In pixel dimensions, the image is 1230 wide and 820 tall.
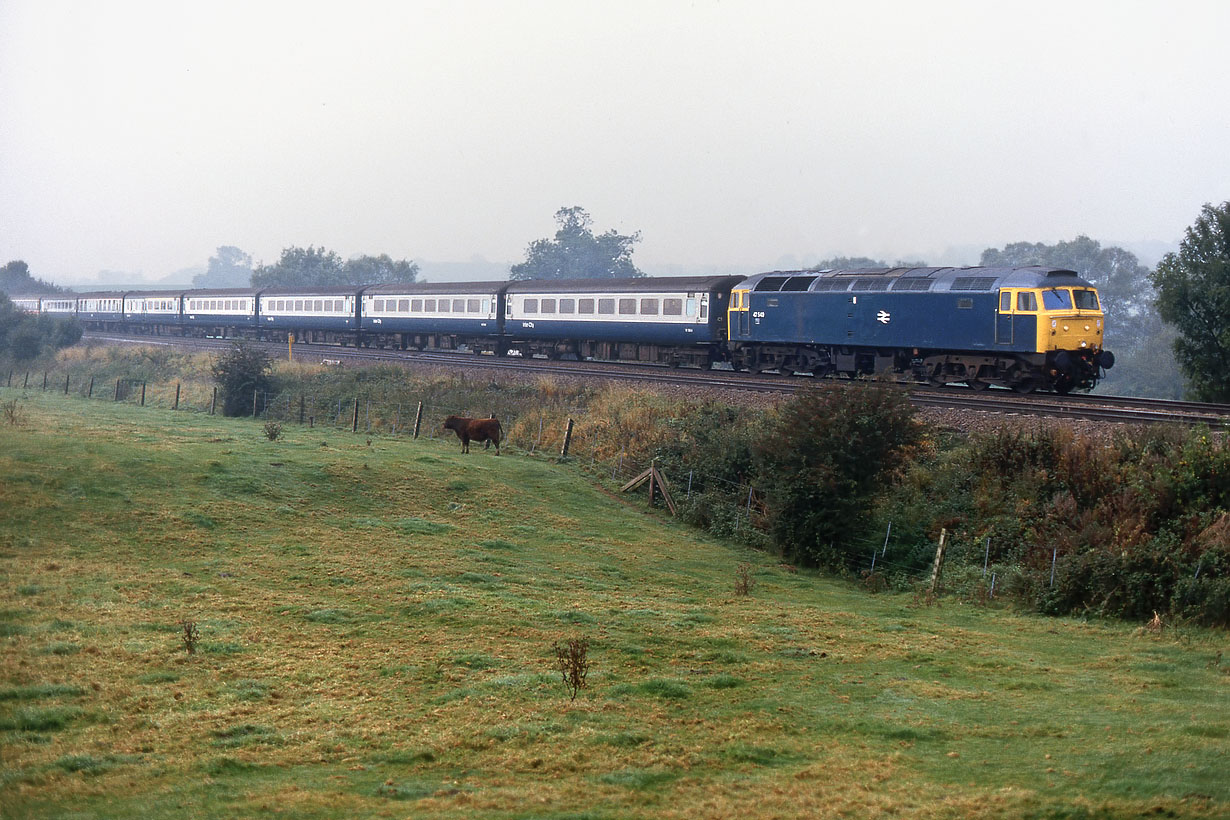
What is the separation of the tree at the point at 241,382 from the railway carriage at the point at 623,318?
13395 mm

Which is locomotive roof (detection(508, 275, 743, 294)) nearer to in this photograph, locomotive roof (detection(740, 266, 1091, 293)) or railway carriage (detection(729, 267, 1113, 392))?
locomotive roof (detection(740, 266, 1091, 293))

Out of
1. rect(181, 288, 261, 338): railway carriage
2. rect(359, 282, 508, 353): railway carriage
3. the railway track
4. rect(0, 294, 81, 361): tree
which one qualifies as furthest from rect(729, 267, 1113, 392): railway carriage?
rect(181, 288, 261, 338): railway carriage

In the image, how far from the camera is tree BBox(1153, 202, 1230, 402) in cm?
3866

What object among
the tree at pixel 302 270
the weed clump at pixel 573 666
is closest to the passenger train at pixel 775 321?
the weed clump at pixel 573 666

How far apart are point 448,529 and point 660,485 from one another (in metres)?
8.13

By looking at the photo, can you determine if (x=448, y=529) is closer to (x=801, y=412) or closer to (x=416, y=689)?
(x=801, y=412)

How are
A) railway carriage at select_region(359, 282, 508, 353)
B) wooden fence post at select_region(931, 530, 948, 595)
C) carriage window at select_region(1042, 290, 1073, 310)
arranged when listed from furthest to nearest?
railway carriage at select_region(359, 282, 508, 353), carriage window at select_region(1042, 290, 1073, 310), wooden fence post at select_region(931, 530, 948, 595)

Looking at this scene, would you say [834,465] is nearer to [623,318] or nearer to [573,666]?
[573,666]

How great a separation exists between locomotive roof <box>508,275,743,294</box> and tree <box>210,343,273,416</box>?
45.8 ft

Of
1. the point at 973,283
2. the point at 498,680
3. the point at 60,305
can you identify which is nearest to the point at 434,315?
the point at 973,283

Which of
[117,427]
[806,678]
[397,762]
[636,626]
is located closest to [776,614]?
[636,626]

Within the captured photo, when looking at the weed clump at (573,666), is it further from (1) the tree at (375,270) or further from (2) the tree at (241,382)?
(1) the tree at (375,270)

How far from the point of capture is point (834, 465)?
24.0 metres

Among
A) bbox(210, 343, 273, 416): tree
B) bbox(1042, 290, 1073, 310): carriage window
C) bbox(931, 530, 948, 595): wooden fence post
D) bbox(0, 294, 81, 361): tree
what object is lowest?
bbox(931, 530, 948, 595): wooden fence post
